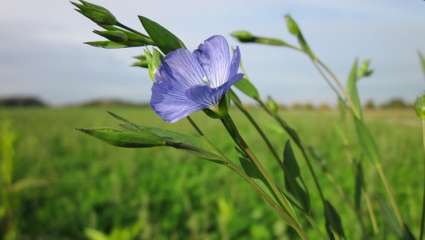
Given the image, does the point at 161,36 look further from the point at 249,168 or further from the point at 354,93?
the point at 354,93

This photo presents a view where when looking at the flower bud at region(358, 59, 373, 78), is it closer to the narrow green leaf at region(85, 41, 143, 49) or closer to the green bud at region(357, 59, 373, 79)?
the green bud at region(357, 59, 373, 79)

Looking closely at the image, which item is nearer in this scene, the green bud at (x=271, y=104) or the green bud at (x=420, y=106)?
the green bud at (x=420, y=106)

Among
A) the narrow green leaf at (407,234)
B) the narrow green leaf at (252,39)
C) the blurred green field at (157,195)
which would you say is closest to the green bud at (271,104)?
the narrow green leaf at (252,39)

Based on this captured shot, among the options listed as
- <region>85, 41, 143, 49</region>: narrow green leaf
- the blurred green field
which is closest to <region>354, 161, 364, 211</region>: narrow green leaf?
<region>85, 41, 143, 49</region>: narrow green leaf

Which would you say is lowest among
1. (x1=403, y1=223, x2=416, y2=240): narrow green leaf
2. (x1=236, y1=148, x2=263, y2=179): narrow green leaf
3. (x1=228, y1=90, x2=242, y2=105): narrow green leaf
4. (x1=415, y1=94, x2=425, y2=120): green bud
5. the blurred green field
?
the blurred green field

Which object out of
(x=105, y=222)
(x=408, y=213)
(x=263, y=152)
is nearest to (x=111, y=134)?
(x=105, y=222)

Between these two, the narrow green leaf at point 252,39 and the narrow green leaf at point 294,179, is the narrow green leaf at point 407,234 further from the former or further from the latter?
the narrow green leaf at point 252,39

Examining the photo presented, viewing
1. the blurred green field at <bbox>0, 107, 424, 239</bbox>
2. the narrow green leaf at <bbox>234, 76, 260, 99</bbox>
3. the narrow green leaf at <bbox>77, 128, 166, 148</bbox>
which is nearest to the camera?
the narrow green leaf at <bbox>77, 128, 166, 148</bbox>
